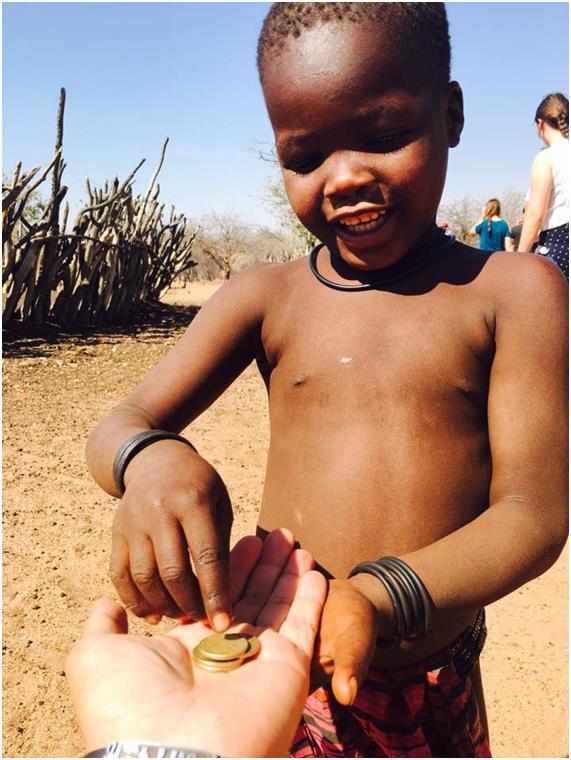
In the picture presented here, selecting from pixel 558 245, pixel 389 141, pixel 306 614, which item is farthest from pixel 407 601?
pixel 558 245

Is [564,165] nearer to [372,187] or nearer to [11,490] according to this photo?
[372,187]

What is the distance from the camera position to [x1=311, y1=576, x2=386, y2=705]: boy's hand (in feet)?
3.17

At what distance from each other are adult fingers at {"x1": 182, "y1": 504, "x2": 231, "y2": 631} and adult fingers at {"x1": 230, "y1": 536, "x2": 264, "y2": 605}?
0.18 metres

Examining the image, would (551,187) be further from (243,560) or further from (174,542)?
(174,542)

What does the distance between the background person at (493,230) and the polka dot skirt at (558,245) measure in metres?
3.04

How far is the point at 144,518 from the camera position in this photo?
1.25 meters

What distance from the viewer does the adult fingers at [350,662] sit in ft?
3.09

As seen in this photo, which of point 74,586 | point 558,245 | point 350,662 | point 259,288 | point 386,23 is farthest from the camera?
point 558,245

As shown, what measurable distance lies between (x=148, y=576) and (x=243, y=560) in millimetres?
246

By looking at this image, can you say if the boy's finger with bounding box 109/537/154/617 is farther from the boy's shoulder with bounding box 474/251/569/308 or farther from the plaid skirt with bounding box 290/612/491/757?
the boy's shoulder with bounding box 474/251/569/308

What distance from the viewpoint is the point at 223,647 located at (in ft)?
3.93

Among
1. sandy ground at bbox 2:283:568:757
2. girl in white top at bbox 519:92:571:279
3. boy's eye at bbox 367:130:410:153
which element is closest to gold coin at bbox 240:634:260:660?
boy's eye at bbox 367:130:410:153

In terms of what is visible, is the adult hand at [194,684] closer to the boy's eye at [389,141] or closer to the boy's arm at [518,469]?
the boy's arm at [518,469]

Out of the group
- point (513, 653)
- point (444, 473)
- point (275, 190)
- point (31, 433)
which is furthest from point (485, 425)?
point (275, 190)
